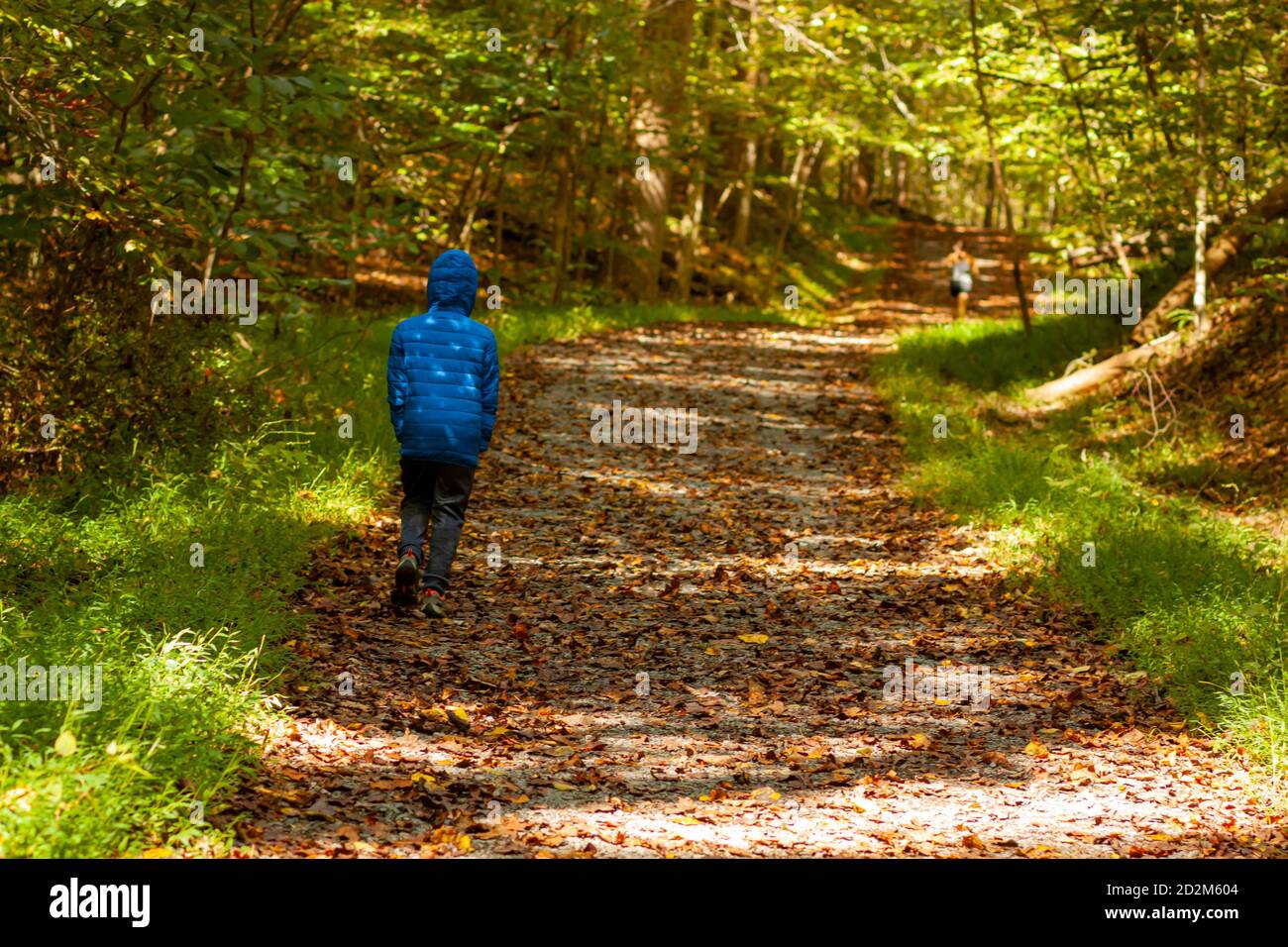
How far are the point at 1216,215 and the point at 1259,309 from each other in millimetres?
1235

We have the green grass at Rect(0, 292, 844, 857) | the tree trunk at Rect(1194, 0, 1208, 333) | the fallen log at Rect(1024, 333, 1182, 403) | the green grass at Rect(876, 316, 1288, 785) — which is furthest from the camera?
the fallen log at Rect(1024, 333, 1182, 403)

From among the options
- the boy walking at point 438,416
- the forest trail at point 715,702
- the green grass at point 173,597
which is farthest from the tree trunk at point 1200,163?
the green grass at point 173,597

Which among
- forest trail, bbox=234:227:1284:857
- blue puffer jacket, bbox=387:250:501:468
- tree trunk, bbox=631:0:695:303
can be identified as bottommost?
forest trail, bbox=234:227:1284:857

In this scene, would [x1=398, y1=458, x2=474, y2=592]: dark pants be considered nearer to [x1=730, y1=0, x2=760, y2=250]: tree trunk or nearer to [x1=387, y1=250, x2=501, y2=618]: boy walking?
[x1=387, y1=250, x2=501, y2=618]: boy walking

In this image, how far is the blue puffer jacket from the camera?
7.47 metres

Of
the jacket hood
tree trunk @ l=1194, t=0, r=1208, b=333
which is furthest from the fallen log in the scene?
the jacket hood

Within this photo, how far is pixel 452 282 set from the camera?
7637mm

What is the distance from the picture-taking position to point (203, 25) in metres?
7.77

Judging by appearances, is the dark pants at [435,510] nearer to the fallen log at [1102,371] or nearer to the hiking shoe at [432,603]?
the hiking shoe at [432,603]

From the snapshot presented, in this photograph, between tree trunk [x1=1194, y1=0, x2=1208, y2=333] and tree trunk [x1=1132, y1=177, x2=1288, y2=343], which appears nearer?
tree trunk [x1=1194, y1=0, x2=1208, y2=333]

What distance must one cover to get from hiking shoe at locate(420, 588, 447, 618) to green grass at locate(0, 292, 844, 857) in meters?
0.82

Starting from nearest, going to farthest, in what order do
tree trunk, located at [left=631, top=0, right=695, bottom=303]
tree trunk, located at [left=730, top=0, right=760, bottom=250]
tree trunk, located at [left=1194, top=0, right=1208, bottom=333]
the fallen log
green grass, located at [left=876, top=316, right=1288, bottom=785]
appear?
green grass, located at [left=876, top=316, right=1288, bottom=785], tree trunk, located at [left=1194, top=0, right=1208, bottom=333], the fallen log, tree trunk, located at [left=631, top=0, right=695, bottom=303], tree trunk, located at [left=730, top=0, right=760, bottom=250]

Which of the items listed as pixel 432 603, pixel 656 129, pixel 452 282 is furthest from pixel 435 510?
pixel 656 129
